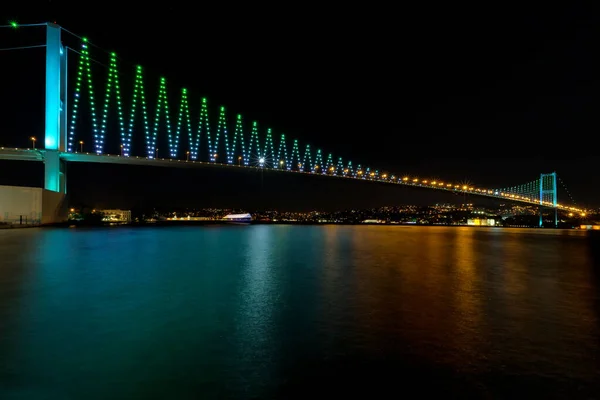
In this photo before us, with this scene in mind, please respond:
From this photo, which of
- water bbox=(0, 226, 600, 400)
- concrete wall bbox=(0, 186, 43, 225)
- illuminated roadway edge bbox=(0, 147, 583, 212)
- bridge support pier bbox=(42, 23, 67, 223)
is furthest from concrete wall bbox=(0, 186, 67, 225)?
water bbox=(0, 226, 600, 400)

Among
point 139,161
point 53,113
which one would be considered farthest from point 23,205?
point 139,161

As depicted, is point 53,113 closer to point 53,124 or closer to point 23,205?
point 53,124

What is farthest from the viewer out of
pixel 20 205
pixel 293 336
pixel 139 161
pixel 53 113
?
pixel 139 161

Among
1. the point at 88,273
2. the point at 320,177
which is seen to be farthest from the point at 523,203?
the point at 88,273

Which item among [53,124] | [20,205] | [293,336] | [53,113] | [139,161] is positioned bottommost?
[293,336]

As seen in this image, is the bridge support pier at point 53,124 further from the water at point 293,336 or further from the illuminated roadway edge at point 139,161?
the water at point 293,336

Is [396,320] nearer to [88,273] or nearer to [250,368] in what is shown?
[250,368]

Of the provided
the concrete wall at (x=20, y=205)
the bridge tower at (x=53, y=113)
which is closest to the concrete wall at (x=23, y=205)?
the concrete wall at (x=20, y=205)

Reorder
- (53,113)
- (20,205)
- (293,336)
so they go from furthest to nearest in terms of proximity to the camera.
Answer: (53,113) < (20,205) < (293,336)
